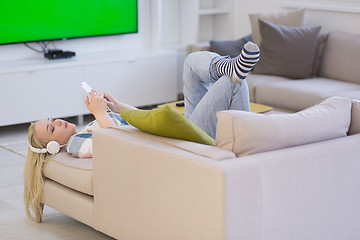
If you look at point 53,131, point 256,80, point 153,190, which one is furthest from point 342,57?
point 153,190

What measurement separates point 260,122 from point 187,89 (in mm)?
948

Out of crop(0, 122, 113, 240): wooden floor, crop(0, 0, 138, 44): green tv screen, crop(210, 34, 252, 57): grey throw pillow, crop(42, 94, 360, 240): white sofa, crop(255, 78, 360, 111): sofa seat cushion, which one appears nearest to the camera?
crop(42, 94, 360, 240): white sofa

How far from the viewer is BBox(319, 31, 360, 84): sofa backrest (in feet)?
16.5

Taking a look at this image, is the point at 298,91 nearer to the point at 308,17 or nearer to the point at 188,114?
the point at 308,17

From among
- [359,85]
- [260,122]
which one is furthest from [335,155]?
[359,85]

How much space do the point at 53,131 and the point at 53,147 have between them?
0.27ft

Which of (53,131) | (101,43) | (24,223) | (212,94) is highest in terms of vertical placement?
(212,94)

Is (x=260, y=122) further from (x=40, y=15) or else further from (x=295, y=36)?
(x=40, y=15)

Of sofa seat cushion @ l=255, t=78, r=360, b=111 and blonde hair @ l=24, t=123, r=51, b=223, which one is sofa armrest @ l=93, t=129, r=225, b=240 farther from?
sofa seat cushion @ l=255, t=78, r=360, b=111

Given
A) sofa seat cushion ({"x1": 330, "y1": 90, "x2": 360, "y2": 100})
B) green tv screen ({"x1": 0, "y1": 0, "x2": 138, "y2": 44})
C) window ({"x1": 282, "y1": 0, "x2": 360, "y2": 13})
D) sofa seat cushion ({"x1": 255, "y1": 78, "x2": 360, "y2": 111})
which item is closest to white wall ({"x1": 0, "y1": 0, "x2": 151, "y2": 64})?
green tv screen ({"x1": 0, "y1": 0, "x2": 138, "y2": 44})

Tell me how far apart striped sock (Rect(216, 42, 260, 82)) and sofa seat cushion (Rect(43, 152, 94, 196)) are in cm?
78

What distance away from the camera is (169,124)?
8.29 feet

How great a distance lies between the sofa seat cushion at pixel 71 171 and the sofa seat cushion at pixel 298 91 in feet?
7.09

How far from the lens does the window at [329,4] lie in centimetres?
536
